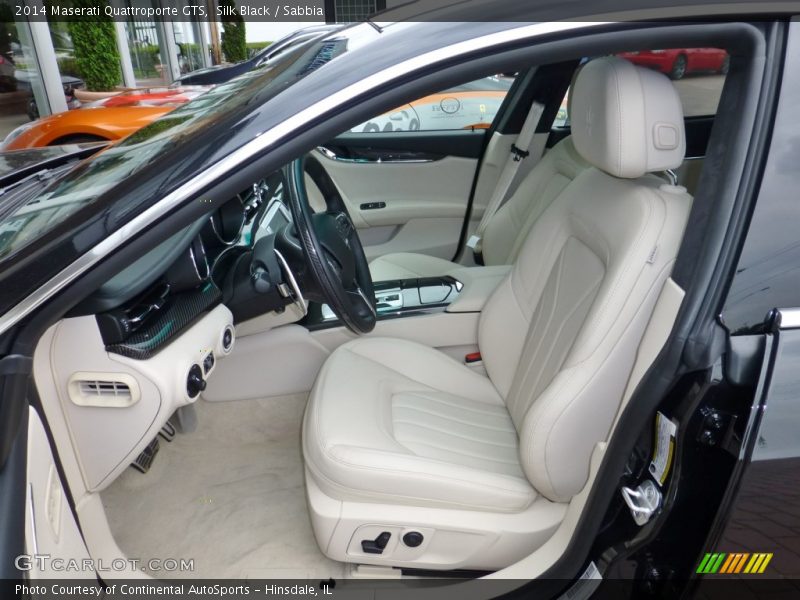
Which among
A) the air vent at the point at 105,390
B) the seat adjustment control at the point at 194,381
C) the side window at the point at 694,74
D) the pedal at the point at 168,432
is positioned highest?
the side window at the point at 694,74

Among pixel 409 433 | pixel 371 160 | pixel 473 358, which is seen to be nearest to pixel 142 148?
pixel 409 433

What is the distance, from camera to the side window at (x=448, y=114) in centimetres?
343

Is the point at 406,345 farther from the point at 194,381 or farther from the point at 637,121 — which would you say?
the point at 637,121

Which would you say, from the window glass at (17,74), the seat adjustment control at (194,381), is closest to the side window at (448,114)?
the seat adjustment control at (194,381)

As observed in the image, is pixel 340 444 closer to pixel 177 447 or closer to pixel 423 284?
pixel 177 447

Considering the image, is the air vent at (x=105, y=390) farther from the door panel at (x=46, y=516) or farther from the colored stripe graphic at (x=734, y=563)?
the colored stripe graphic at (x=734, y=563)

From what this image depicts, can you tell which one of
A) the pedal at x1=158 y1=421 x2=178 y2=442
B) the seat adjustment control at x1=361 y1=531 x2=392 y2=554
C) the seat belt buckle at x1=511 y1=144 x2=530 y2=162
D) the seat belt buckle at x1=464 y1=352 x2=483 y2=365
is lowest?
the pedal at x1=158 y1=421 x2=178 y2=442

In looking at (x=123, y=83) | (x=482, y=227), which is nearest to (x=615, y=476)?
(x=482, y=227)

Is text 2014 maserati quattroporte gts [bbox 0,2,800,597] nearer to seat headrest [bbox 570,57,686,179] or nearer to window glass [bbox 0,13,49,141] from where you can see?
seat headrest [bbox 570,57,686,179]

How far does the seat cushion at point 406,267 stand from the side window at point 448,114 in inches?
43.2

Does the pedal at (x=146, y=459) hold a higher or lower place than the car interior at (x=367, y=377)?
lower

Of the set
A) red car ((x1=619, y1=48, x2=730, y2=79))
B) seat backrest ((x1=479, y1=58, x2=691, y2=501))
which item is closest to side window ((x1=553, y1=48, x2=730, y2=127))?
red car ((x1=619, y1=48, x2=730, y2=79))

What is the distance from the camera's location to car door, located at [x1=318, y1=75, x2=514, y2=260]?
3.27 metres

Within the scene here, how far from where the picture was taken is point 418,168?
3352mm
